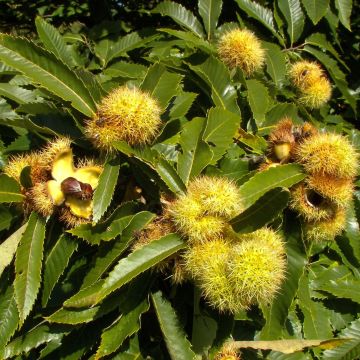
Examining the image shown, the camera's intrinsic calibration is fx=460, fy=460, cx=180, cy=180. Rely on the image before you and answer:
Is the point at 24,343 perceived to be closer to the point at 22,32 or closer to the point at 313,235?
the point at 313,235

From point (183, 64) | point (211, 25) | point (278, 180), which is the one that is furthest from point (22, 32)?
point (278, 180)

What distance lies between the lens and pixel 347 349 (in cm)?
164

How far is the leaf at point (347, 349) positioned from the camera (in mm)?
1622

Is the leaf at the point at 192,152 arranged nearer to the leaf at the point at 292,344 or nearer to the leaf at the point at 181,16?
the leaf at the point at 292,344

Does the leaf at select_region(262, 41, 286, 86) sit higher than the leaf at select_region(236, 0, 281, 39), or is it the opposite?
the leaf at select_region(236, 0, 281, 39)

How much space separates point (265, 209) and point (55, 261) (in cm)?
61

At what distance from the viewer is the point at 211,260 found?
3.58ft

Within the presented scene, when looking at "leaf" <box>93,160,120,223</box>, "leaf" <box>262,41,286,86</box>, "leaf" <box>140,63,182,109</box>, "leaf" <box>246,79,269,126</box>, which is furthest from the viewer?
"leaf" <box>262,41,286,86</box>

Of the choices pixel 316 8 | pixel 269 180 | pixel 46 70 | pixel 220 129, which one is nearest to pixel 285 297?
pixel 269 180

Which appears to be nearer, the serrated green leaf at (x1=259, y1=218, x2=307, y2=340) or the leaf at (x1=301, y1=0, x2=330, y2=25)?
the serrated green leaf at (x1=259, y1=218, x2=307, y2=340)

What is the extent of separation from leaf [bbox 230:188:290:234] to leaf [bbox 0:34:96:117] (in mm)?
558

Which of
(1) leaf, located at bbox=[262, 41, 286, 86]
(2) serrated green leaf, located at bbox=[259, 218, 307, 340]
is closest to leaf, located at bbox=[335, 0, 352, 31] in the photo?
(1) leaf, located at bbox=[262, 41, 286, 86]

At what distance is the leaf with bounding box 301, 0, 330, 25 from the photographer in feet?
6.88

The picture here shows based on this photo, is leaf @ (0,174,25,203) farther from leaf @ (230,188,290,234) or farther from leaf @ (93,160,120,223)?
leaf @ (230,188,290,234)
